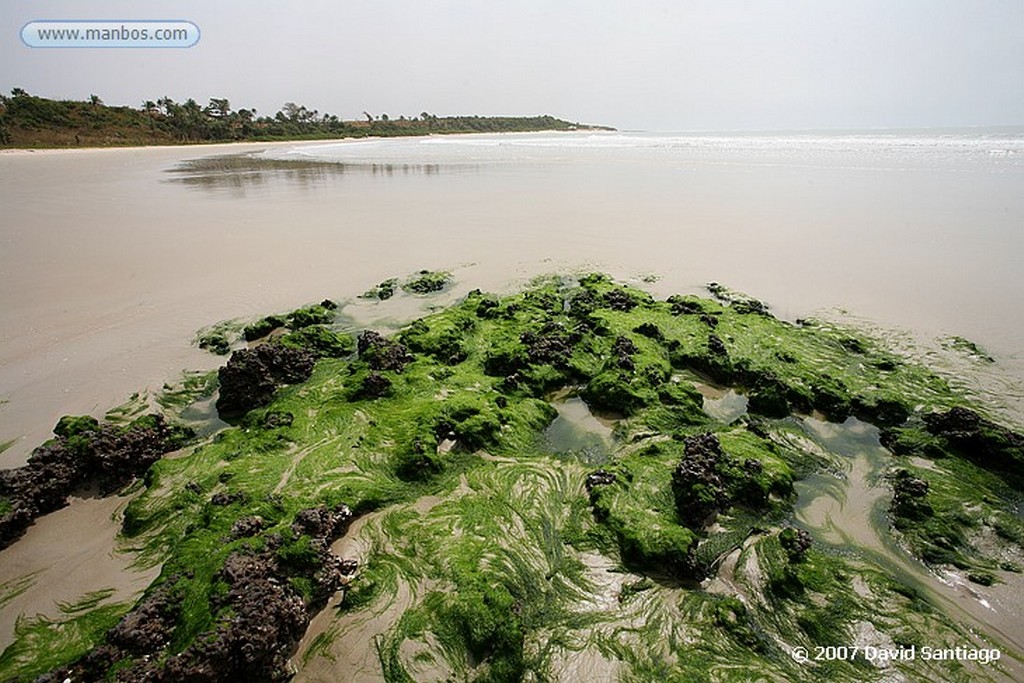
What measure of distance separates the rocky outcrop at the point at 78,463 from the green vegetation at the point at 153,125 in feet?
178

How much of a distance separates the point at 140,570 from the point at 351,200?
1406 centimetres

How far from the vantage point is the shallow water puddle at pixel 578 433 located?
4.48 metres

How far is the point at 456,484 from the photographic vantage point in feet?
13.5

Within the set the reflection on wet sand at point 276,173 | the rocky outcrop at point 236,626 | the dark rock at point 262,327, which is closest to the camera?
the rocky outcrop at point 236,626

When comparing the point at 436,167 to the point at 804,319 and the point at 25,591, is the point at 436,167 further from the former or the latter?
the point at 25,591

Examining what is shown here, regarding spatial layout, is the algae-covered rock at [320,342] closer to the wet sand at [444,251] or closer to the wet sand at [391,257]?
the wet sand at [391,257]

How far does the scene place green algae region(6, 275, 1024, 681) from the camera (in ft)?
9.43

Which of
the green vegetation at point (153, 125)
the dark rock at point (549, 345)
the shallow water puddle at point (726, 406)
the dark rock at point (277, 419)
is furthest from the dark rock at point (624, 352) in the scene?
the green vegetation at point (153, 125)

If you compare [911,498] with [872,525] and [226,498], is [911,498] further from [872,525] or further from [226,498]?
[226,498]

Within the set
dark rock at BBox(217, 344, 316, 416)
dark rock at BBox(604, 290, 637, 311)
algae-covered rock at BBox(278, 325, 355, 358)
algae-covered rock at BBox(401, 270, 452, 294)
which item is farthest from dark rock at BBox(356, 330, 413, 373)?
dark rock at BBox(604, 290, 637, 311)

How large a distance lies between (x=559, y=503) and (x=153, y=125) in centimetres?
7000

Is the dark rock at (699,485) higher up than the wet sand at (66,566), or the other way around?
the dark rock at (699,485)

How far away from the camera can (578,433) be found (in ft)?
15.7

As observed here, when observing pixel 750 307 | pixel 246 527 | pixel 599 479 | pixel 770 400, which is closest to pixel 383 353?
pixel 246 527
